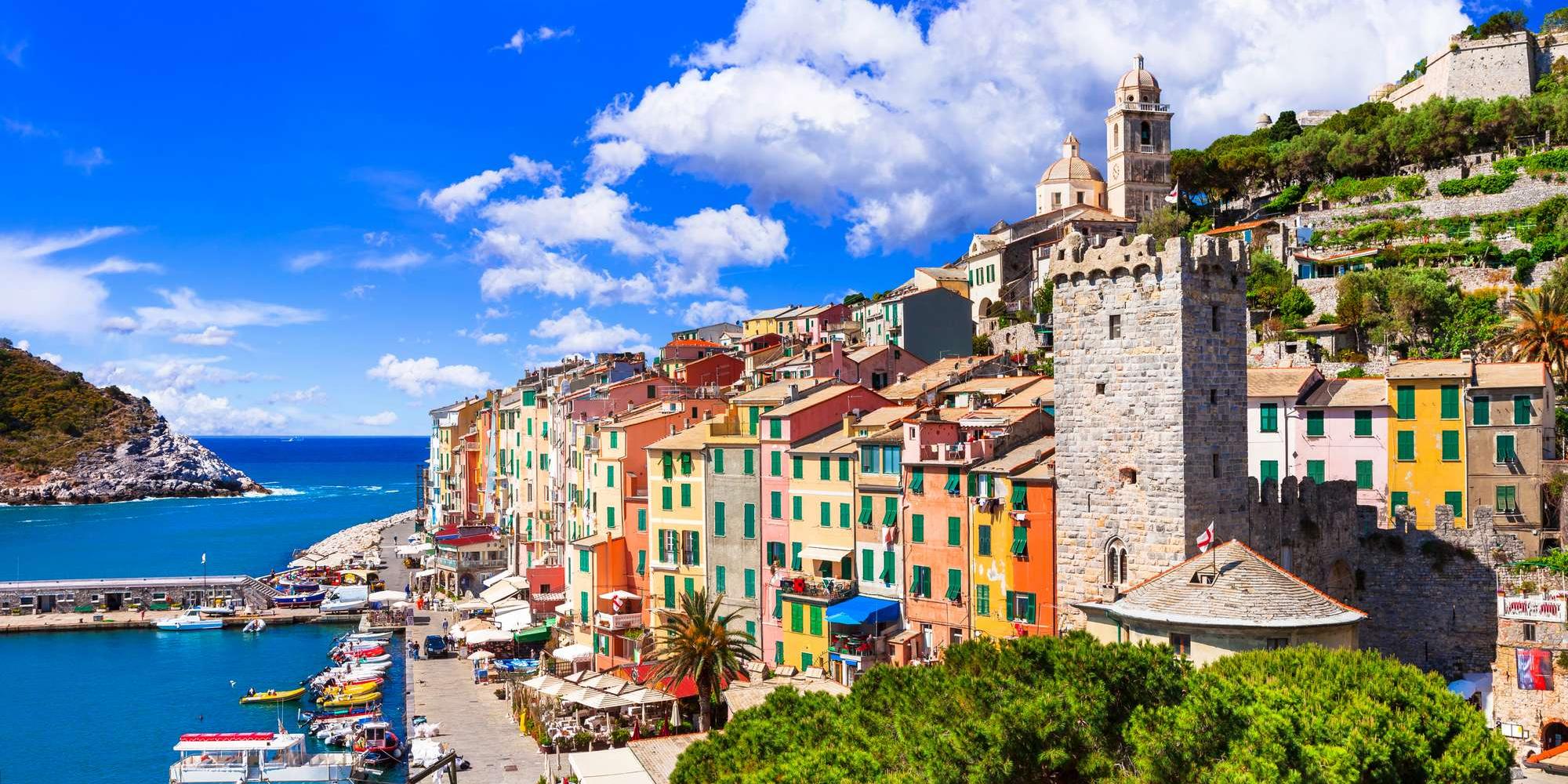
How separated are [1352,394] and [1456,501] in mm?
4761

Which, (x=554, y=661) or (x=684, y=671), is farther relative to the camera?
(x=554, y=661)

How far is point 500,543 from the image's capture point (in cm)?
7769

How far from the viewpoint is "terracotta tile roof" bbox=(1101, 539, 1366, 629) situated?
84.0ft

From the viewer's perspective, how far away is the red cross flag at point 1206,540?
27.7 m

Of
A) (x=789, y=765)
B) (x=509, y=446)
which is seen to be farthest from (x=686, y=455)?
(x=509, y=446)

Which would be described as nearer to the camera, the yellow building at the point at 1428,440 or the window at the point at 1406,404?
the yellow building at the point at 1428,440

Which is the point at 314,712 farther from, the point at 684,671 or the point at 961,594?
the point at 961,594

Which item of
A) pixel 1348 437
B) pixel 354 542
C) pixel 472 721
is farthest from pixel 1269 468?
pixel 354 542

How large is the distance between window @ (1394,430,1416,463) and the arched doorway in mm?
11630

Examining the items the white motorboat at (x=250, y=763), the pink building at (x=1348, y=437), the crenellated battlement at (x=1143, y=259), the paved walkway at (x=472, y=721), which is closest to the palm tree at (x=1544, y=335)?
the pink building at (x=1348, y=437)

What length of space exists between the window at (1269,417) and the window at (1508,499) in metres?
7.11

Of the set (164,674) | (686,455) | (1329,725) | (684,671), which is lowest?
(164,674)

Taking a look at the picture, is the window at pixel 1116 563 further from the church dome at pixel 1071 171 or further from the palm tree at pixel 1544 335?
the church dome at pixel 1071 171

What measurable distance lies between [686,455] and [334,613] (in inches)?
1738
